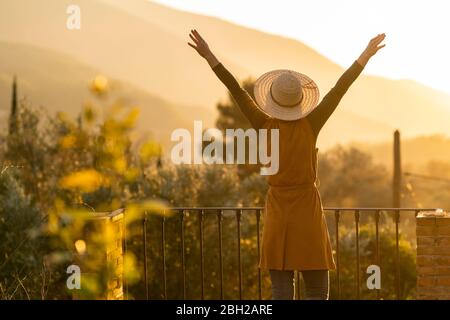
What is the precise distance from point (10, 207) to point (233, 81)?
57.3 ft

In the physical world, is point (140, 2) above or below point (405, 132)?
above

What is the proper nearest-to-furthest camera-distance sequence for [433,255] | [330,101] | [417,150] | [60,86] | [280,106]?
[330,101]
[280,106]
[433,255]
[417,150]
[60,86]

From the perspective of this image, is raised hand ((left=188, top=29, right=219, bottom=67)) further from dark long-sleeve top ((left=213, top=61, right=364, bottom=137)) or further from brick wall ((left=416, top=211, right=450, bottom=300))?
brick wall ((left=416, top=211, right=450, bottom=300))

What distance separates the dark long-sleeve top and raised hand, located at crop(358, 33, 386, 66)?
5cm

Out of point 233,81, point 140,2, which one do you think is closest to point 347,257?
point 233,81

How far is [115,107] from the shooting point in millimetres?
5930

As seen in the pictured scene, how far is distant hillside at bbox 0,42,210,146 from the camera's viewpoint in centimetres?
11716

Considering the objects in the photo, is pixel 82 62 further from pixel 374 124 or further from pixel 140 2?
pixel 374 124

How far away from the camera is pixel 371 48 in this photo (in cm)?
445

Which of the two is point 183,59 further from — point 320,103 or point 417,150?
point 320,103

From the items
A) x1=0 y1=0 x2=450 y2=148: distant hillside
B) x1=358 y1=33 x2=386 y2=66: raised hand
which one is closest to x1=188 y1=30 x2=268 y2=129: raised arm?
x1=358 y1=33 x2=386 y2=66: raised hand

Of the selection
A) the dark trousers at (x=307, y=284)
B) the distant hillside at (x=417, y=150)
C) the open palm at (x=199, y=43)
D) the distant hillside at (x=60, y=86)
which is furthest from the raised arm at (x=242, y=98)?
the distant hillside at (x=60, y=86)

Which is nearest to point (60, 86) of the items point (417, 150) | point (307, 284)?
point (417, 150)

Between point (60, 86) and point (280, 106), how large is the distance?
407 ft
